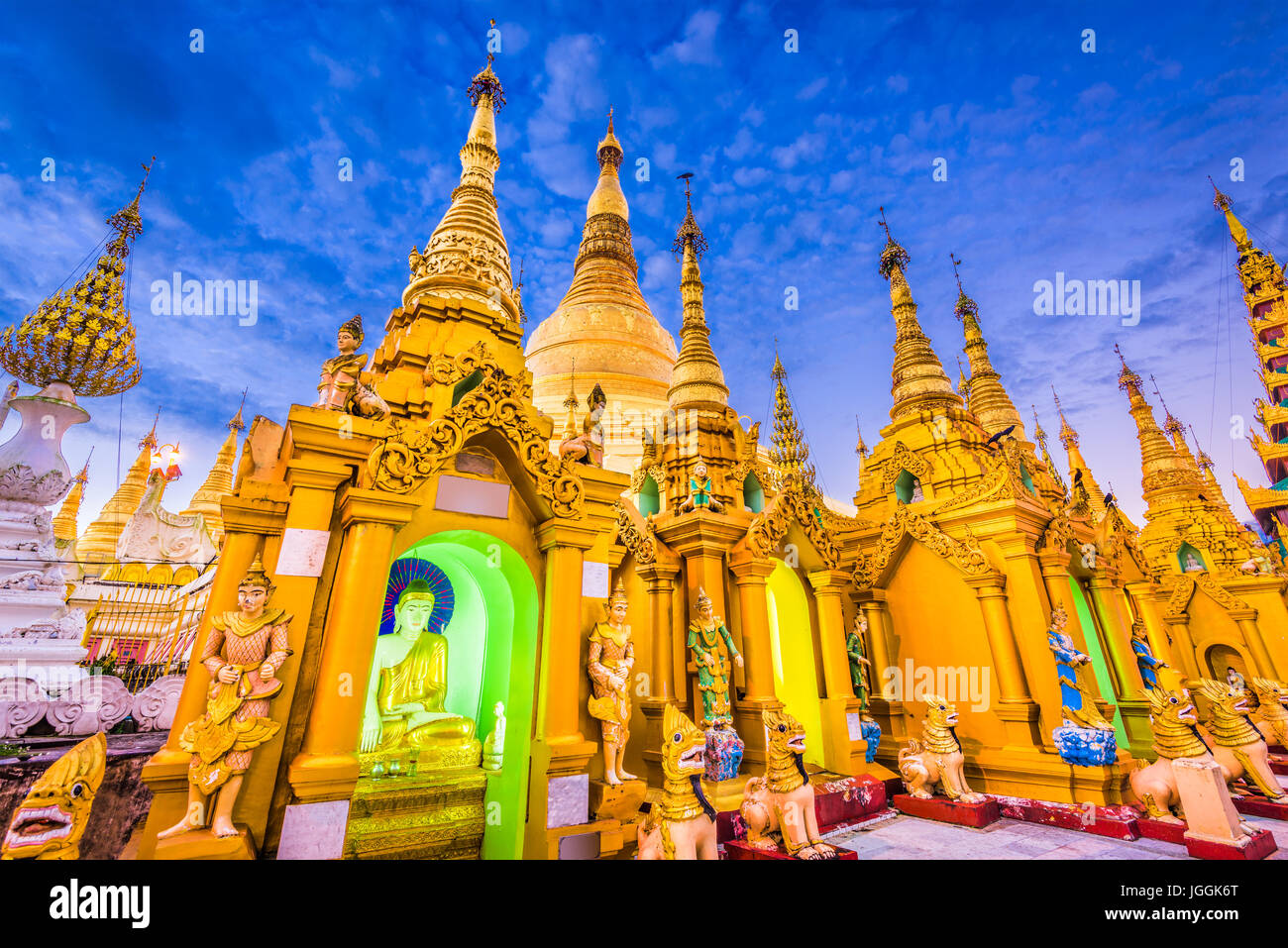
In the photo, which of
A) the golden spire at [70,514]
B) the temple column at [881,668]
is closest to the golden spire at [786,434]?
the temple column at [881,668]

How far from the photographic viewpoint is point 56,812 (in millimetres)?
3324

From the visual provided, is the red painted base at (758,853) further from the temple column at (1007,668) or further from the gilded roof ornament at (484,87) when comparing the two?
the gilded roof ornament at (484,87)

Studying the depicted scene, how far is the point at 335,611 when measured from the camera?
Answer: 497 centimetres

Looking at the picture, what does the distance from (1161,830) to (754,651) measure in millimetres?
5134

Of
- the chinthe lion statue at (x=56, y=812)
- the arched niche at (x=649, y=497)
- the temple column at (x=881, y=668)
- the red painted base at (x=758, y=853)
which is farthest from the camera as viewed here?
the arched niche at (x=649, y=497)

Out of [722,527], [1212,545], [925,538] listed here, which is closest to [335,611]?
[722,527]

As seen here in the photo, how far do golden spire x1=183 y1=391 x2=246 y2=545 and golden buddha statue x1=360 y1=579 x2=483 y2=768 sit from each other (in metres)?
16.2

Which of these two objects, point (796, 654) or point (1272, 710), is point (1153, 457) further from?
point (796, 654)

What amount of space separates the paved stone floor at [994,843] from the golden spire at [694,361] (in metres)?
7.51

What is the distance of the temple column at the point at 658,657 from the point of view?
812 centimetres

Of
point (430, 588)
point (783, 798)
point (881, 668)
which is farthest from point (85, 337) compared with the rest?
point (881, 668)

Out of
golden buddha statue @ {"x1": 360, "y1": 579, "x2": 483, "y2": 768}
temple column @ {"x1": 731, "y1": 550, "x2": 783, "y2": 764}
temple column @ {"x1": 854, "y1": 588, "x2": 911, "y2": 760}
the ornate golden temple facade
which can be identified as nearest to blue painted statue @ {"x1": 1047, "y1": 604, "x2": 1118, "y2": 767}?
the ornate golden temple facade

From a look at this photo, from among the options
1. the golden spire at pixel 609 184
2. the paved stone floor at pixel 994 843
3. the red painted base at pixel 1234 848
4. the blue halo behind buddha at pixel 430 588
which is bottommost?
the paved stone floor at pixel 994 843
